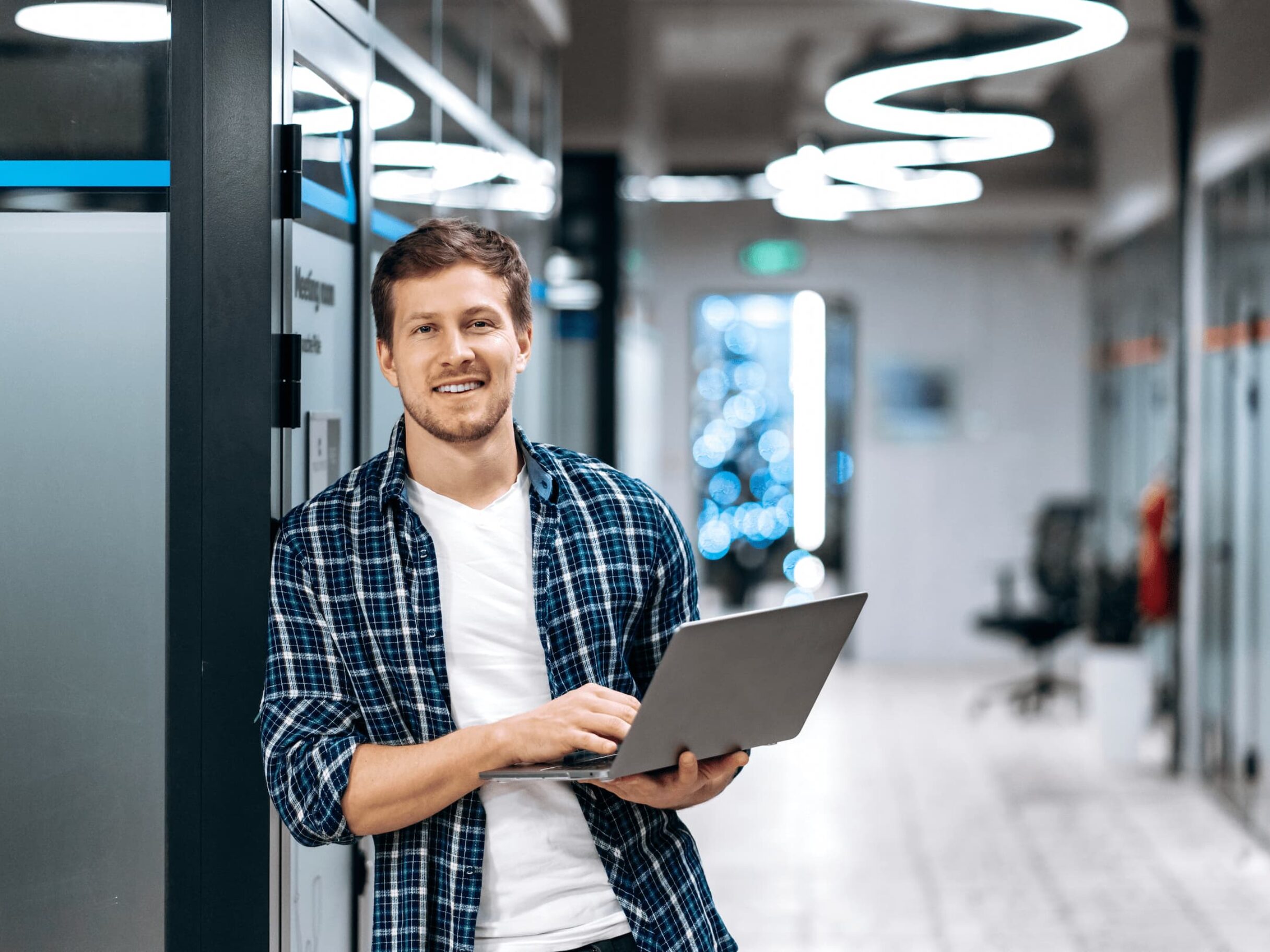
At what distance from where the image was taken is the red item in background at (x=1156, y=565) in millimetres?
8023

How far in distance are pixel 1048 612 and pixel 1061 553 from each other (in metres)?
0.46

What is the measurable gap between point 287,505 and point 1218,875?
4844 millimetres

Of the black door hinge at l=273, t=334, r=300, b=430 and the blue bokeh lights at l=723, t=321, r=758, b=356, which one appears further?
the blue bokeh lights at l=723, t=321, r=758, b=356

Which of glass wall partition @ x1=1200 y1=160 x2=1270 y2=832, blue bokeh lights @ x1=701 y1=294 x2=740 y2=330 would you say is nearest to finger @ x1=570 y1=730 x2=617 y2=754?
glass wall partition @ x1=1200 y1=160 x2=1270 y2=832

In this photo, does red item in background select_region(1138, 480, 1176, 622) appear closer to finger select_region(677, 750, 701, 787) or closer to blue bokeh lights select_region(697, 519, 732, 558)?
blue bokeh lights select_region(697, 519, 732, 558)

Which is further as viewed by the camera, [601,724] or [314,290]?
[314,290]

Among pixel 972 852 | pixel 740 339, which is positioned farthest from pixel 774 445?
pixel 972 852

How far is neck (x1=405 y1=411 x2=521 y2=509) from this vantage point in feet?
5.99

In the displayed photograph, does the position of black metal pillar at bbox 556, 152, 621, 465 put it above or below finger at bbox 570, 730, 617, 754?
above

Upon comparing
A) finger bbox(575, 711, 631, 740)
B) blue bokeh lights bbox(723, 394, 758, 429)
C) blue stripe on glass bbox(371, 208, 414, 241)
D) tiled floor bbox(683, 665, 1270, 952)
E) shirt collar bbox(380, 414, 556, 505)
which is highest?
blue stripe on glass bbox(371, 208, 414, 241)

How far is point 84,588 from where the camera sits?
226 cm

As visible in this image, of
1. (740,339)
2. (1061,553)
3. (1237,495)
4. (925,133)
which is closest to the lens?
(1237,495)

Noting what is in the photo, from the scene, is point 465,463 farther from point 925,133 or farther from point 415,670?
point 925,133

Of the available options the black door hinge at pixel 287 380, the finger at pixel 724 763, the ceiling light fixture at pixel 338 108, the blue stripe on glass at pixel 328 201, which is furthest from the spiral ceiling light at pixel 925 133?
the finger at pixel 724 763
